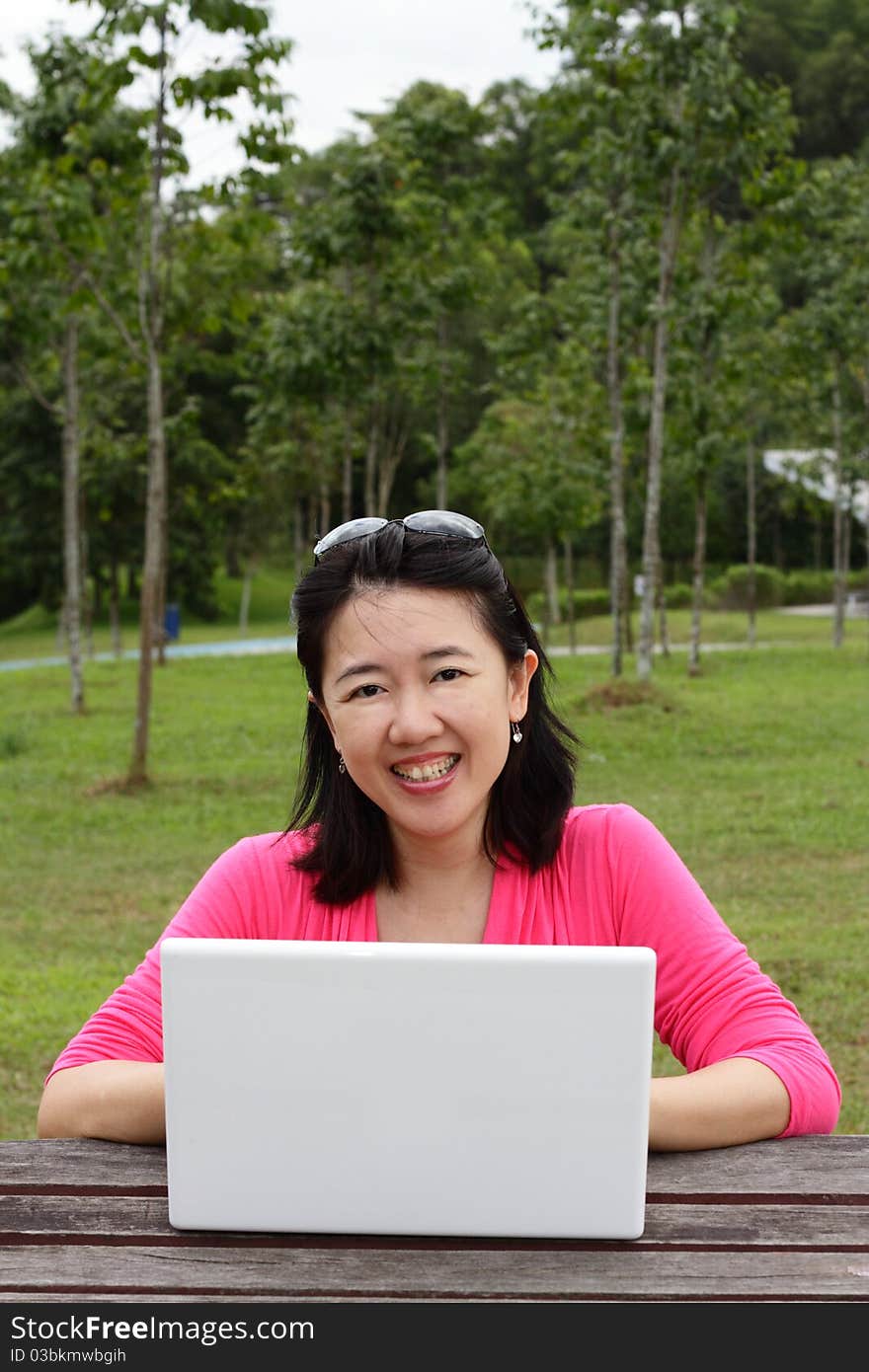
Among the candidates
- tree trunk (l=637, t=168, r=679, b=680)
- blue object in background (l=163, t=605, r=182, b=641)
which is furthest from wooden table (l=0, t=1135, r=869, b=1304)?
blue object in background (l=163, t=605, r=182, b=641)

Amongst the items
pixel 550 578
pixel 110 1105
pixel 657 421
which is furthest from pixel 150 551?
pixel 550 578

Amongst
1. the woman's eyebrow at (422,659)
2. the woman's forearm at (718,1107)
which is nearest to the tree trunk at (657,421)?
the woman's eyebrow at (422,659)

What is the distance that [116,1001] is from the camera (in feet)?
6.52

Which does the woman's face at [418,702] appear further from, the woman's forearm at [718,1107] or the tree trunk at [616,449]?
the tree trunk at [616,449]

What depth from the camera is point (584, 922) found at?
2.15 metres

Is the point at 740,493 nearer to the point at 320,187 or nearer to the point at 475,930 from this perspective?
the point at 320,187

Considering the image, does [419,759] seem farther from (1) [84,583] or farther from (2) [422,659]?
(1) [84,583]

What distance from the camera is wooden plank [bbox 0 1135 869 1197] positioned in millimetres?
1562

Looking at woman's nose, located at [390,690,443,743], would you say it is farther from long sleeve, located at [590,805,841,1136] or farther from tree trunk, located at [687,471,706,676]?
tree trunk, located at [687,471,706,676]

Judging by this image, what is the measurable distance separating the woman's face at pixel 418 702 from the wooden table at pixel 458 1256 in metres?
0.58

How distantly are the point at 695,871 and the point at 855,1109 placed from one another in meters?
3.17

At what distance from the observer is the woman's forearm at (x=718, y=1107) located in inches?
64.6

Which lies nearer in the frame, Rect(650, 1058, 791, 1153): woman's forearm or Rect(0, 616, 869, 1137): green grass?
Rect(650, 1058, 791, 1153): woman's forearm

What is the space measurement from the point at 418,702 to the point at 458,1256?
0.71m
